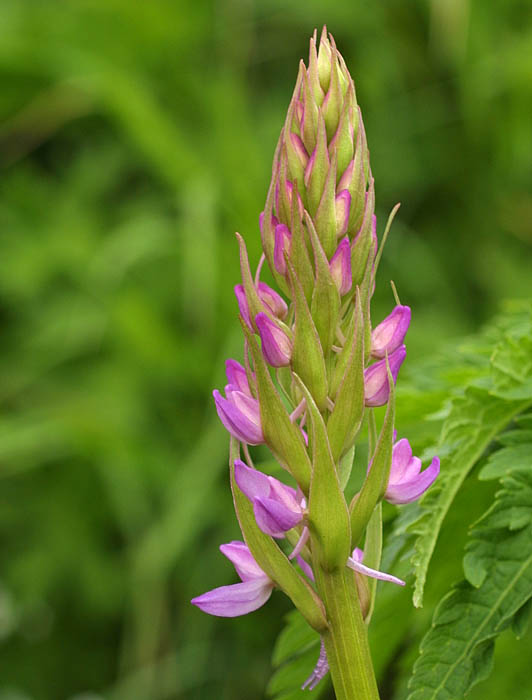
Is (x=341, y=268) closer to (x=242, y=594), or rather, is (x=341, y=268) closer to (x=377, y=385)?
(x=377, y=385)

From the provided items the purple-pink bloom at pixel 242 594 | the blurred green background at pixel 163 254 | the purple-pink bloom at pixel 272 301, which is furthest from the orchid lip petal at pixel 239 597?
the blurred green background at pixel 163 254

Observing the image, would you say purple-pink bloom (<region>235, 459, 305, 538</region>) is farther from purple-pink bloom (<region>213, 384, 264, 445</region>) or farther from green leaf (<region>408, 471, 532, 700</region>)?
green leaf (<region>408, 471, 532, 700</region>)

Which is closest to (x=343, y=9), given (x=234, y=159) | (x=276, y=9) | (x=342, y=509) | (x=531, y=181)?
(x=276, y=9)

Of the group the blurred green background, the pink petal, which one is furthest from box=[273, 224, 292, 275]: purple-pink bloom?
the blurred green background

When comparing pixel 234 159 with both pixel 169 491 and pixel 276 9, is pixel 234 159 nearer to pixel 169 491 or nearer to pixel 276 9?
pixel 276 9

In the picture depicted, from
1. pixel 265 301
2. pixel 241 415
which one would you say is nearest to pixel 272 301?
pixel 265 301

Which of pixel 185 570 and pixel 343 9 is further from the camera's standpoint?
pixel 343 9
